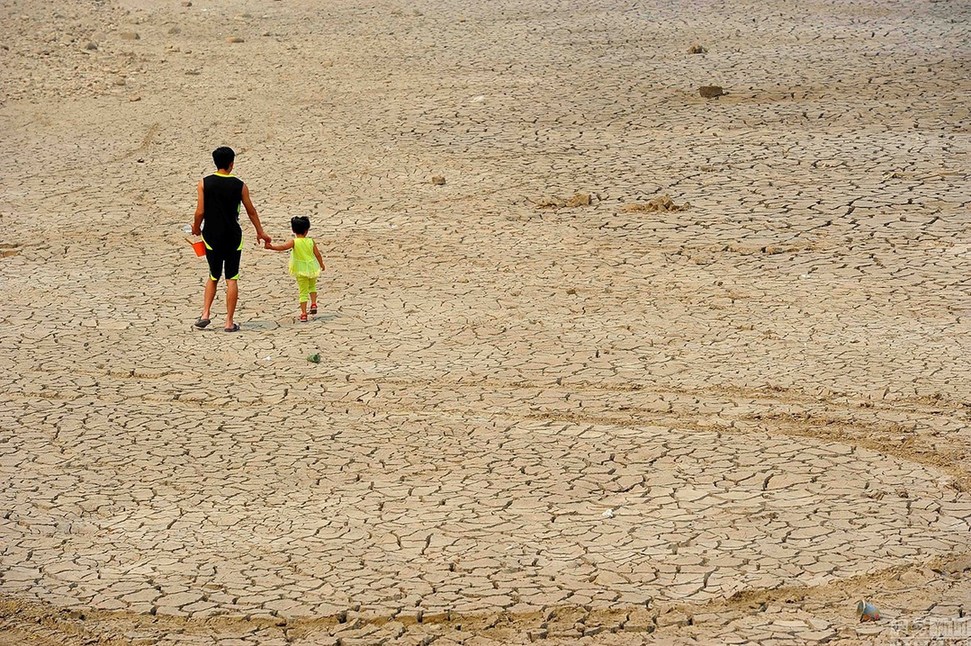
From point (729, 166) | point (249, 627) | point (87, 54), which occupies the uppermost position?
point (87, 54)

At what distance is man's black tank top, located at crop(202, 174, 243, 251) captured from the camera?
393 inches

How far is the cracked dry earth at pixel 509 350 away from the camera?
627 cm

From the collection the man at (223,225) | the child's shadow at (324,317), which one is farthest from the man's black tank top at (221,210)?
the child's shadow at (324,317)

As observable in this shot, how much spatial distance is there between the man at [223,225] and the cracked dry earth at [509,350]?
352 mm

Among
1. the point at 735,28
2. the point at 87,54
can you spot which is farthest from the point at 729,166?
the point at 87,54

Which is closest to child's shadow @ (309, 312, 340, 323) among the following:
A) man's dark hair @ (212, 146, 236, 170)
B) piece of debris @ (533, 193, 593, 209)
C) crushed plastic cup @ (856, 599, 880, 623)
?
man's dark hair @ (212, 146, 236, 170)

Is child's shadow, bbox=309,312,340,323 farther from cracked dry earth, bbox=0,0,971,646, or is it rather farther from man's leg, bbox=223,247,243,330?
man's leg, bbox=223,247,243,330

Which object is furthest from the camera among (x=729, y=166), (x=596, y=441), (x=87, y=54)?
(x=87, y=54)

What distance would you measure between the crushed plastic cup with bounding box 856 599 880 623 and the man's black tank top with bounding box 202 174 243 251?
6.13 m

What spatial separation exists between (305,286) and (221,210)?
0.95 m

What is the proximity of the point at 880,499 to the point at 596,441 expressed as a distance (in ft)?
6.01

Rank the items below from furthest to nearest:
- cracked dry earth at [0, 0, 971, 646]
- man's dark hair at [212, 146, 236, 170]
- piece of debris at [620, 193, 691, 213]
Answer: piece of debris at [620, 193, 691, 213] < man's dark hair at [212, 146, 236, 170] < cracked dry earth at [0, 0, 971, 646]

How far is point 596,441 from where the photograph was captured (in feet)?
25.9

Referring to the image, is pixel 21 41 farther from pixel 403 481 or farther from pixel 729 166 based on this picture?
pixel 403 481
